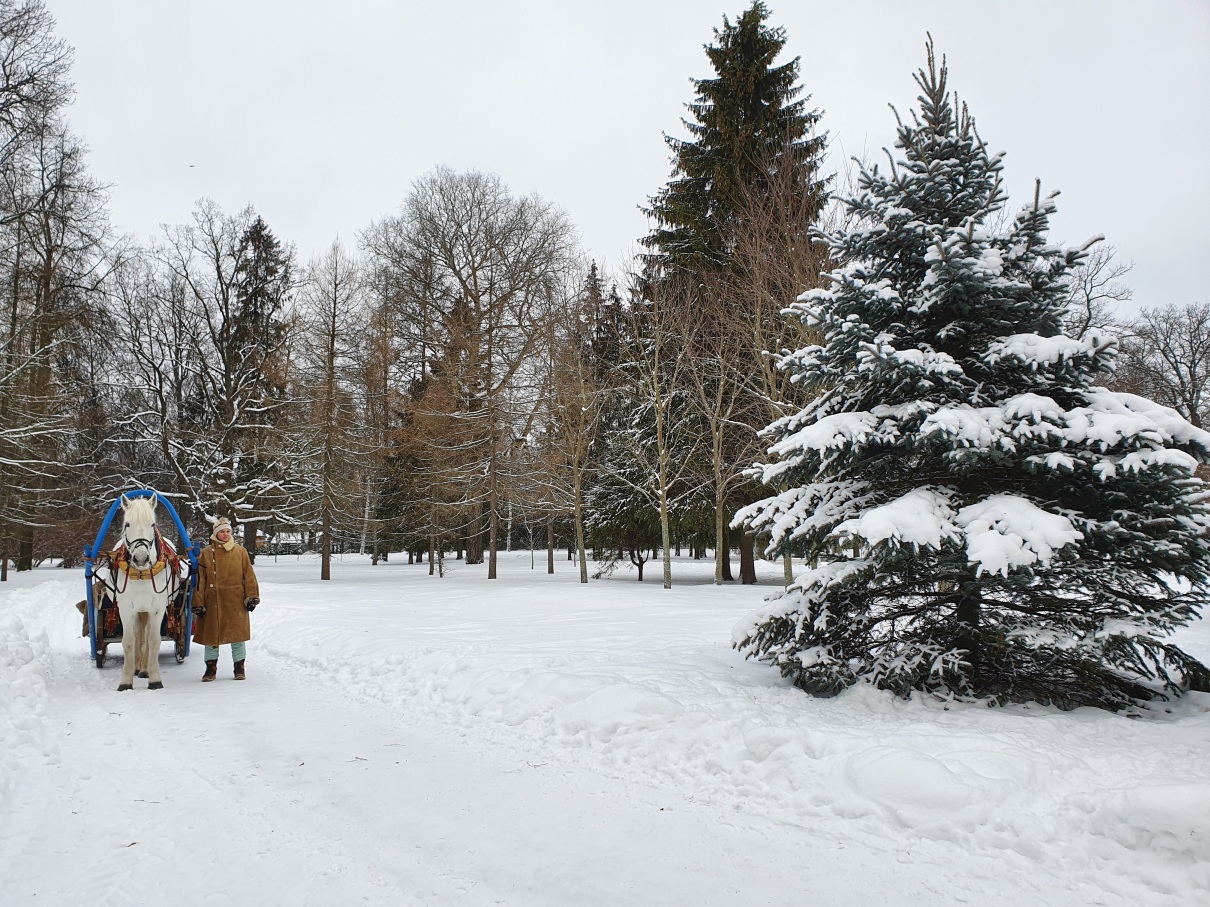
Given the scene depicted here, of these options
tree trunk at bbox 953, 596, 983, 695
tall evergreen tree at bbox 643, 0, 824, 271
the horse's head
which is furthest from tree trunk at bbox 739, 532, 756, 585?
the horse's head

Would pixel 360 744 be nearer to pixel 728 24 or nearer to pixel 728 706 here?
pixel 728 706

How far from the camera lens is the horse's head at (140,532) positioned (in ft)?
23.5

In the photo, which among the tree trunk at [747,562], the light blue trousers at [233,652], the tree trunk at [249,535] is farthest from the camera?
the tree trunk at [249,535]

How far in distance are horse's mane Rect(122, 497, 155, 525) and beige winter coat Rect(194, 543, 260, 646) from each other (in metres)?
0.79

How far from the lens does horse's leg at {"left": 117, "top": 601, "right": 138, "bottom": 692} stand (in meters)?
7.02

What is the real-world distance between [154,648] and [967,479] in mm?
8308

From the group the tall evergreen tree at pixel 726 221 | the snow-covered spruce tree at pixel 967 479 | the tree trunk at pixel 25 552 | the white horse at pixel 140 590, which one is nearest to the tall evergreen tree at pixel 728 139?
the tall evergreen tree at pixel 726 221

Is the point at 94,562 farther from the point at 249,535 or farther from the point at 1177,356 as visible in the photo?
the point at 1177,356

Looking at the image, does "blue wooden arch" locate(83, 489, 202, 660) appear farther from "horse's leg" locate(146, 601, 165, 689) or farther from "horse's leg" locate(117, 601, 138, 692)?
"horse's leg" locate(117, 601, 138, 692)

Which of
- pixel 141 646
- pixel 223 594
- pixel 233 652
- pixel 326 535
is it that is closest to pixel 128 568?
pixel 141 646

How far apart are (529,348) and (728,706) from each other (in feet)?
64.6

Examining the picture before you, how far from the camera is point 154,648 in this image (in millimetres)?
7238

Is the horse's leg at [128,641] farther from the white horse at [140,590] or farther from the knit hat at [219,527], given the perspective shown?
the knit hat at [219,527]

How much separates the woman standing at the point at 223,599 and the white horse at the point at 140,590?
1.69ft
